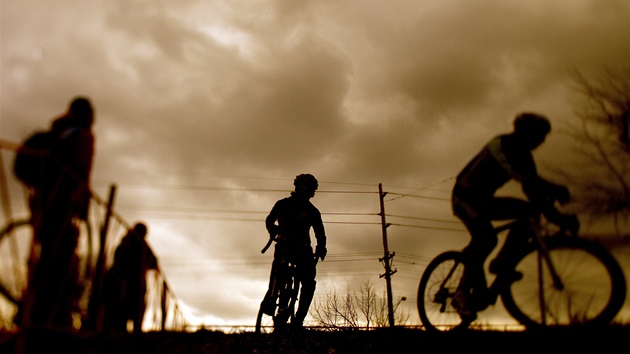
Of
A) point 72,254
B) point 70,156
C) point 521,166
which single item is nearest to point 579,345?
point 521,166

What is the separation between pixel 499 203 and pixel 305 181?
11.2ft

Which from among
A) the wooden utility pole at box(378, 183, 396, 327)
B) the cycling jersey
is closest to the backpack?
the cycling jersey

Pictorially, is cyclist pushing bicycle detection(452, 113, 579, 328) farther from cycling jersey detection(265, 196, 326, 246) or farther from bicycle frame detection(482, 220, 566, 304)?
cycling jersey detection(265, 196, 326, 246)

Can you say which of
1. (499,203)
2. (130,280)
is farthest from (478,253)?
(130,280)

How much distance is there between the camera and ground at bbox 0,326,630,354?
401 centimetres

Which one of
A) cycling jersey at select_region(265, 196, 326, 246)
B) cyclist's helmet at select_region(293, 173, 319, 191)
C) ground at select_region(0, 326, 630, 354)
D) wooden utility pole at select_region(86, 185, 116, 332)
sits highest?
cyclist's helmet at select_region(293, 173, 319, 191)

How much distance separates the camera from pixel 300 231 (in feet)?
25.2

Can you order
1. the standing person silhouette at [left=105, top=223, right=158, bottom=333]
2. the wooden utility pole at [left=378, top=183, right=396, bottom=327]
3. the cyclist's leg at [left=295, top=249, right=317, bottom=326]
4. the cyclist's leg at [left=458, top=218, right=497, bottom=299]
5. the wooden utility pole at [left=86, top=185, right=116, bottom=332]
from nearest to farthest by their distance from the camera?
the wooden utility pole at [left=86, top=185, right=116, bottom=332]
the cyclist's leg at [left=458, top=218, right=497, bottom=299]
the standing person silhouette at [left=105, top=223, right=158, bottom=333]
the cyclist's leg at [left=295, top=249, right=317, bottom=326]
the wooden utility pole at [left=378, top=183, right=396, bottom=327]

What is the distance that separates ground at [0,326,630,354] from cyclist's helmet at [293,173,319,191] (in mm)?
2159

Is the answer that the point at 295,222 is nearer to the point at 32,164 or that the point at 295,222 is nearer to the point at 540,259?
the point at 540,259

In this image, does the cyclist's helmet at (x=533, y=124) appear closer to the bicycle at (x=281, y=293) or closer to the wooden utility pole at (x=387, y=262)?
the bicycle at (x=281, y=293)

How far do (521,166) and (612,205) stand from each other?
126 inches

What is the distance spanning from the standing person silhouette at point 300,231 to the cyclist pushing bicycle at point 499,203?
2847 millimetres

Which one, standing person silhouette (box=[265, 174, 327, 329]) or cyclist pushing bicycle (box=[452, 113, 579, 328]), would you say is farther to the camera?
standing person silhouette (box=[265, 174, 327, 329])
